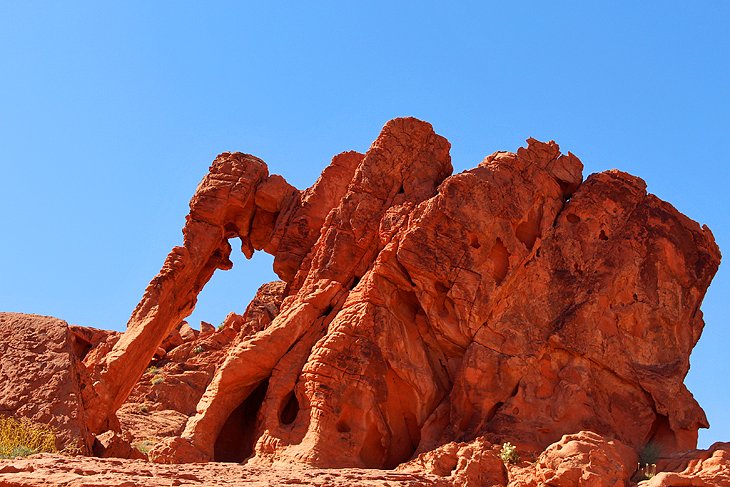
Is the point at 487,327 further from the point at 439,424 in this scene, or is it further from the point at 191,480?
the point at 191,480

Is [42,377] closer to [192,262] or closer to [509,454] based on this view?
[509,454]

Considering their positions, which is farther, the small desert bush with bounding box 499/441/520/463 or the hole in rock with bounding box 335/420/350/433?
the hole in rock with bounding box 335/420/350/433

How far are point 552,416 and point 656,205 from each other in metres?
8.27

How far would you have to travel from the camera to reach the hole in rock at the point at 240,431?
26.7 m

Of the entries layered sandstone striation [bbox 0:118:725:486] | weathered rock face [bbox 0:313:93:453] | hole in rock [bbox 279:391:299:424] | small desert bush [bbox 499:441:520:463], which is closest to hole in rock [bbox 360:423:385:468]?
layered sandstone striation [bbox 0:118:725:486]

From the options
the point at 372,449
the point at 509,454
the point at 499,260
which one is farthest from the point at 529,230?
the point at 372,449

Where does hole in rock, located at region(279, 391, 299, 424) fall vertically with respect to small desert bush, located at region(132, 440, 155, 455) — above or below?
above

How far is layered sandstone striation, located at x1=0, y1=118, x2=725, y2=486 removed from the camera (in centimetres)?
2492

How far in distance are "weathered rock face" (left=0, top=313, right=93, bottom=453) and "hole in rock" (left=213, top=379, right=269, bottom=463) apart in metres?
5.54

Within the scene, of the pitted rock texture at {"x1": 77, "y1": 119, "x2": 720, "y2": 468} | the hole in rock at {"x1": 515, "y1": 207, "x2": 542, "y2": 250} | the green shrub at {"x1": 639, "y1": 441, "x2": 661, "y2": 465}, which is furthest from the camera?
the hole in rock at {"x1": 515, "y1": 207, "x2": 542, "y2": 250}

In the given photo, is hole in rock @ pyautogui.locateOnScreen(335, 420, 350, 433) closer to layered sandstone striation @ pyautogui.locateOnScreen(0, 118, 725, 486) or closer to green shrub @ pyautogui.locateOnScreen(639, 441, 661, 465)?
layered sandstone striation @ pyautogui.locateOnScreen(0, 118, 725, 486)

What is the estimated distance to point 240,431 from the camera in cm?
2767

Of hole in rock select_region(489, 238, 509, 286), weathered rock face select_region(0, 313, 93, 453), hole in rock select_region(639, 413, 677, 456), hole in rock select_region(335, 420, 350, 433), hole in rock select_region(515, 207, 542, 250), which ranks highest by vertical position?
hole in rock select_region(515, 207, 542, 250)

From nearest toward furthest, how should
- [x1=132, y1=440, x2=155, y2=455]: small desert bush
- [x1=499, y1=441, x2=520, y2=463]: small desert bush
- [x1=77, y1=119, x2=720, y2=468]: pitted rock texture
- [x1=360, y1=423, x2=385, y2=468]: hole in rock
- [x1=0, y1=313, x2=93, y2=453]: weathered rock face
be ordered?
[x1=0, y1=313, x2=93, y2=453]: weathered rock face, [x1=499, y1=441, x2=520, y2=463]: small desert bush, [x1=360, y1=423, x2=385, y2=468]: hole in rock, [x1=77, y1=119, x2=720, y2=468]: pitted rock texture, [x1=132, y1=440, x2=155, y2=455]: small desert bush
